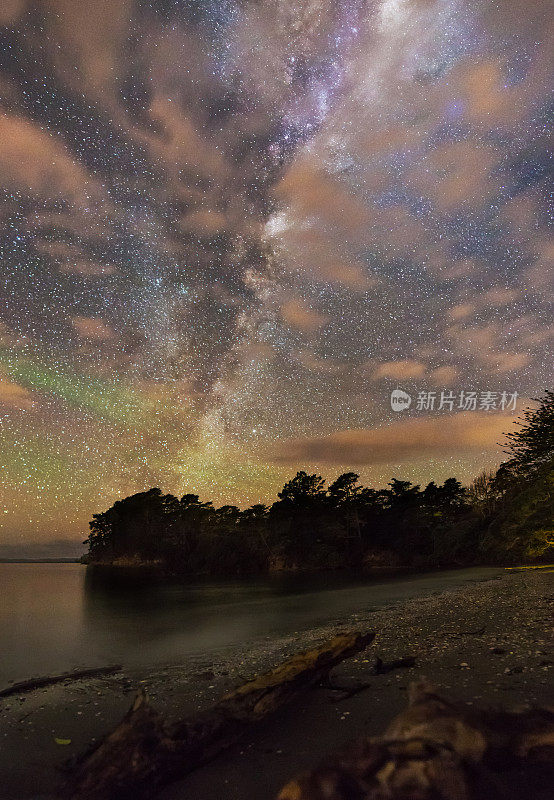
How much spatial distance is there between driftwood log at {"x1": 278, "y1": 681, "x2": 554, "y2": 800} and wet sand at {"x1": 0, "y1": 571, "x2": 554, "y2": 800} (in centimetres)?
127

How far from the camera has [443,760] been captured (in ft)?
11.9

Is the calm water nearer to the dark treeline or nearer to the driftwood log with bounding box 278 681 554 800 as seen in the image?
the driftwood log with bounding box 278 681 554 800

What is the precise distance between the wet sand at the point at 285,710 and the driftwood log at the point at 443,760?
1.27 metres

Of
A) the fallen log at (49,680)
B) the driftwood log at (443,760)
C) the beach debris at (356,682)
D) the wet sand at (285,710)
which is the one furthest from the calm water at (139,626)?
the driftwood log at (443,760)

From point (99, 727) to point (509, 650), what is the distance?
752 centimetres

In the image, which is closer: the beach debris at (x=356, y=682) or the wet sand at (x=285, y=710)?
the wet sand at (x=285, y=710)

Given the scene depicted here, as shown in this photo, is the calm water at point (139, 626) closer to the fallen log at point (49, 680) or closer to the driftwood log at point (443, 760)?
the fallen log at point (49, 680)

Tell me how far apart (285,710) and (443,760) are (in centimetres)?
313

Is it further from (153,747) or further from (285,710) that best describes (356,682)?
(153,747)

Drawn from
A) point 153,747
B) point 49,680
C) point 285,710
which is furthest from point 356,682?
point 49,680

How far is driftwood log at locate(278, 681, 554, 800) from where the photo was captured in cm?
350

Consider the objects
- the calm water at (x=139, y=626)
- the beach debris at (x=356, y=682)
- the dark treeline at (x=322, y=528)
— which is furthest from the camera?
the dark treeline at (x=322, y=528)

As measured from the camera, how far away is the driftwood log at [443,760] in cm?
350

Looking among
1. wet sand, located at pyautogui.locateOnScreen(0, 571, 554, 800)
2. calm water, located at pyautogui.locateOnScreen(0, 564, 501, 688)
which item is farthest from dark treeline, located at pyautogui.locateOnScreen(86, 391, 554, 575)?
wet sand, located at pyautogui.locateOnScreen(0, 571, 554, 800)
